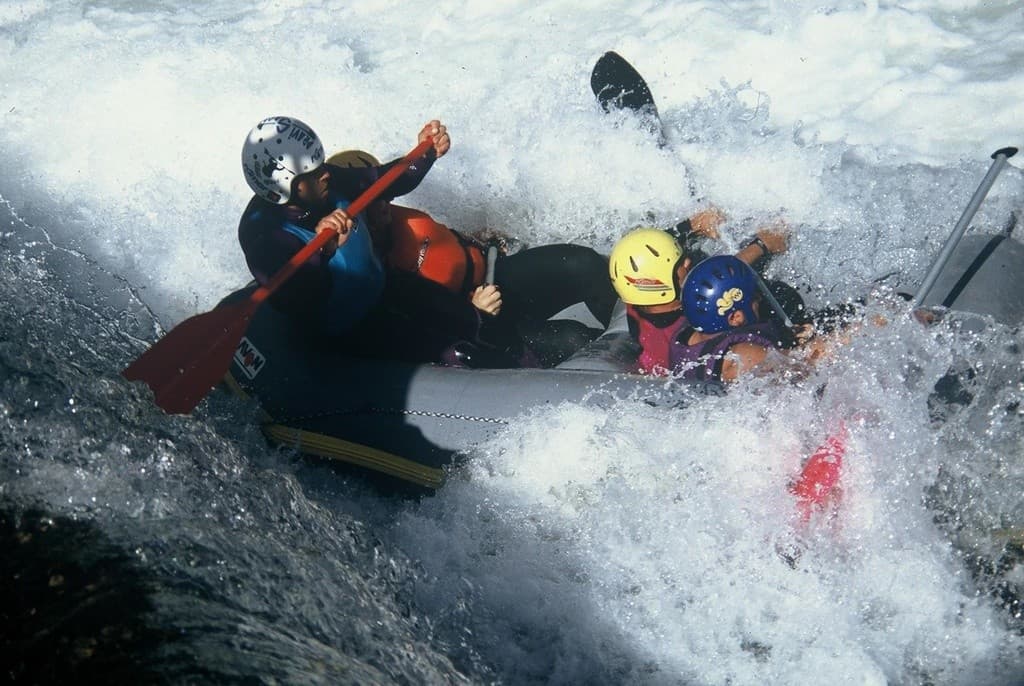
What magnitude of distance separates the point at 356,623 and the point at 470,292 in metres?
2.00

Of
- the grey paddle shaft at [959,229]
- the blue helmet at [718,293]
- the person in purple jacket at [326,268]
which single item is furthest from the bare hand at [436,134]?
the grey paddle shaft at [959,229]

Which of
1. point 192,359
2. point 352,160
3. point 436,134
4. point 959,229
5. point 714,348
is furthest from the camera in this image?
point 352,160

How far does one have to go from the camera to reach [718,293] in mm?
3516

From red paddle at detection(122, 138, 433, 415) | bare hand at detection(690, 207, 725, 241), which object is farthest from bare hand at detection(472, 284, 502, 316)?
bare hand at detection(690, 207, 725, 241)

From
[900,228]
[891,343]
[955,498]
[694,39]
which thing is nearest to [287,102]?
[694,39]

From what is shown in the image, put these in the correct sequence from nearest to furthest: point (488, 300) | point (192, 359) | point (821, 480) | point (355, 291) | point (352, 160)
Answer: point (821, 480), point (192, 359), point (355, 291), point (488, 300), point (352, 160)

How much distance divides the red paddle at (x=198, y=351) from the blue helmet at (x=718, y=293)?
54.9 inches

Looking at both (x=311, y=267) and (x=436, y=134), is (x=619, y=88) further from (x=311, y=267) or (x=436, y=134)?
(x=311, y=267)

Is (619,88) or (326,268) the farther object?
(619,88)

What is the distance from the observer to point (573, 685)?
9.87ft

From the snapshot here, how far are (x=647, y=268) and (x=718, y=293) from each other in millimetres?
446

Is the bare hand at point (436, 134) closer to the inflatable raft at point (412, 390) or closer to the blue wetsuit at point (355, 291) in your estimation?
the blue wetsuit at point (355, 291)

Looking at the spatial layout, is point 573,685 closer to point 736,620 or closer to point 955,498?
point 736,620

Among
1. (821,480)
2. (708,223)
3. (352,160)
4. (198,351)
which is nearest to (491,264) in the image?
(352,160)
